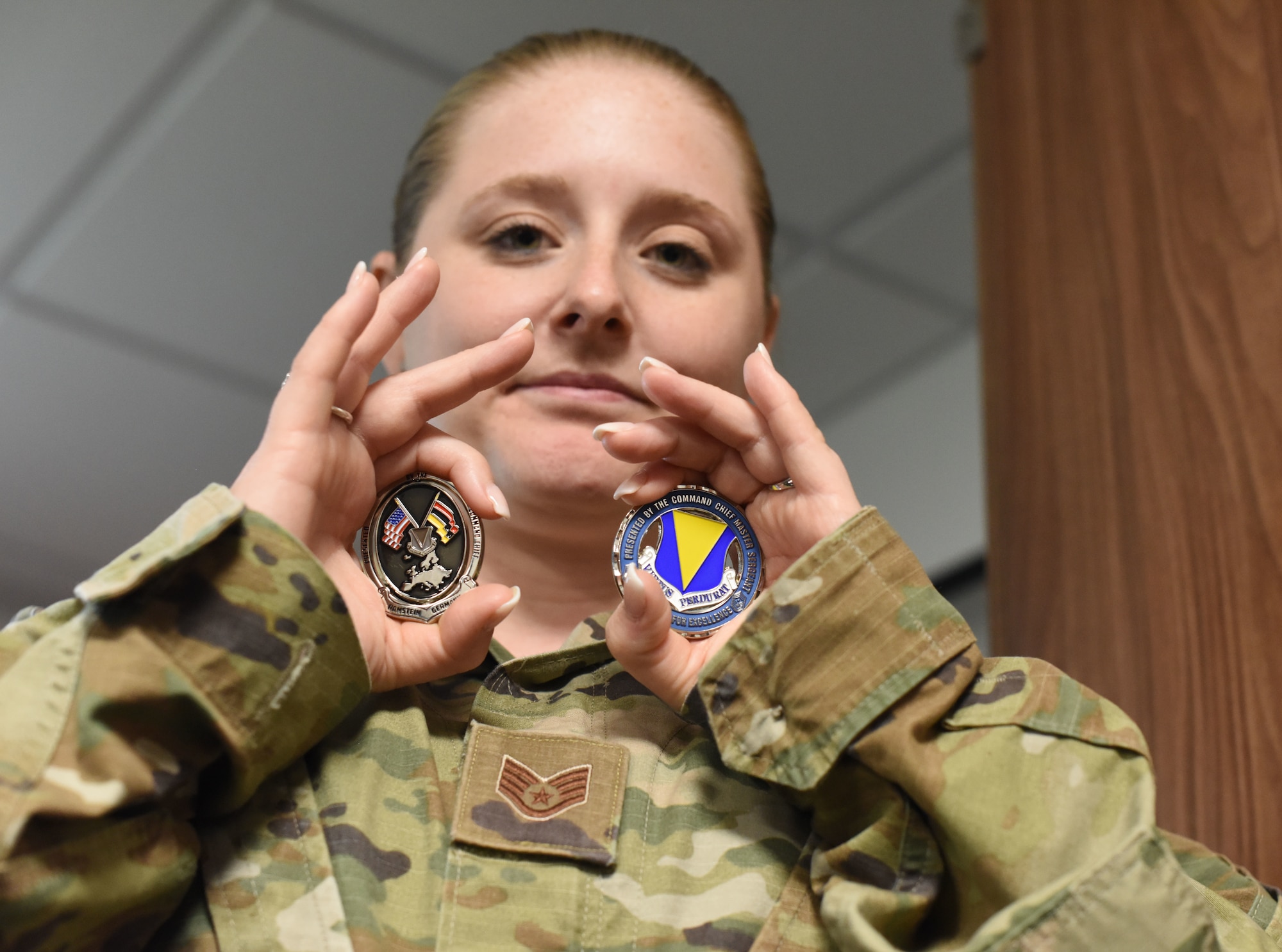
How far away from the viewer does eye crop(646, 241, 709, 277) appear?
1044mm

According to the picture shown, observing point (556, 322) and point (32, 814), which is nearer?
point (32, 814)

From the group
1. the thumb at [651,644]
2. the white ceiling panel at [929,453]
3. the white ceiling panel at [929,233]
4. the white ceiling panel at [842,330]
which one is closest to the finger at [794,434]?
the thumb at [651,644]

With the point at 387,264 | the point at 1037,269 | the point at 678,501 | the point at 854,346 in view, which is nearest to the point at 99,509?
the point at 854,346

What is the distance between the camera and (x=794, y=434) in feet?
2.61

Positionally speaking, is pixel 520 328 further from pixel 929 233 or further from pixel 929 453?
pixel 929 453

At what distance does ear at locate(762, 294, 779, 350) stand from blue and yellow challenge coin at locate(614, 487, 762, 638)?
0.39 meters

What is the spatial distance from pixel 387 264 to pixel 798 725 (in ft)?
2.26

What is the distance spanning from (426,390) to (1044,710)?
0.41m

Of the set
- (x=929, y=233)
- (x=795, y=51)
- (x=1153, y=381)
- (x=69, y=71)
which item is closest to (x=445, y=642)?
(x=1153, y=381)

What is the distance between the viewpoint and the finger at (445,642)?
0.75m

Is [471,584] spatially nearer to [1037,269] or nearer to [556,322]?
[556,322]

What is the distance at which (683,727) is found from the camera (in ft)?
2.66

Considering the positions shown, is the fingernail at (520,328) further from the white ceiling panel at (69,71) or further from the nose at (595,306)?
the white ceiling panel at (69,71)

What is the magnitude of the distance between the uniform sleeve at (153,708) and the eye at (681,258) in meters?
0.45
